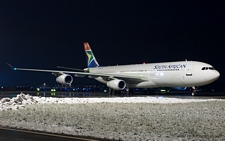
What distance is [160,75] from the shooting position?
31750 mm

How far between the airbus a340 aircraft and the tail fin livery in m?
6.41

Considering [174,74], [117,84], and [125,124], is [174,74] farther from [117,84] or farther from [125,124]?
[125,124]

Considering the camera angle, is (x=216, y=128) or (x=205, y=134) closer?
(x=205, y=134)

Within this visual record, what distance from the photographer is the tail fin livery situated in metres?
45.7

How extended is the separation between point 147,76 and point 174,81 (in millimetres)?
3741

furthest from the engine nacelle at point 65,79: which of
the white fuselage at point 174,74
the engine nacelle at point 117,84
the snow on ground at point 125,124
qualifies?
the snow on ground at point 125,124

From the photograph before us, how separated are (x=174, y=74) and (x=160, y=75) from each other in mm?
1989

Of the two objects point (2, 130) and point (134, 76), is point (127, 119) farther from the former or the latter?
point (134, 76)

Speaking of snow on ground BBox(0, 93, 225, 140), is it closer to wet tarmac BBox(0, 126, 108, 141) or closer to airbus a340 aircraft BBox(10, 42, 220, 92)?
wet tarmac BBox(0, 126, 108, 141)

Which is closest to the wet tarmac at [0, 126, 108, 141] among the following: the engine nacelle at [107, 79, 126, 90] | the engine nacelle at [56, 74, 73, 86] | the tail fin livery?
the engine nacelle at [107, 79, 126, 90]

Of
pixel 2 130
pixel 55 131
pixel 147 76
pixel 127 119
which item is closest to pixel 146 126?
pixel 127 119

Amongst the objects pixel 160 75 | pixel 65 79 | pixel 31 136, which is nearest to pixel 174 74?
pixel 160 75

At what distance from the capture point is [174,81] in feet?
100.0

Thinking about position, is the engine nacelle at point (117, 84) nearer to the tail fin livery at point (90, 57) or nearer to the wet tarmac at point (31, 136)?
the tail fin livery at point (90, 57)
